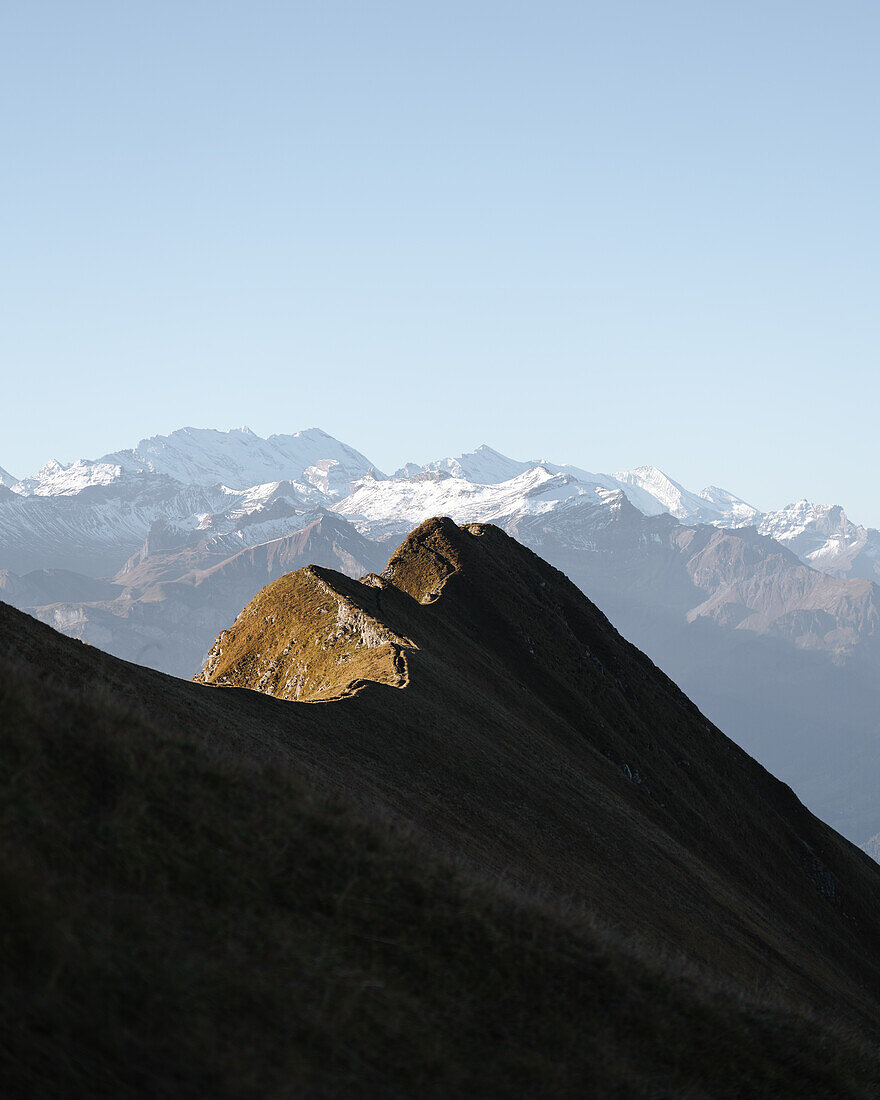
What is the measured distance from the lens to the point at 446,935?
49.2 ft

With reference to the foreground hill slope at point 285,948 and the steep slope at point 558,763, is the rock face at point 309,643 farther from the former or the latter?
the foreground hill slope at point 285,948

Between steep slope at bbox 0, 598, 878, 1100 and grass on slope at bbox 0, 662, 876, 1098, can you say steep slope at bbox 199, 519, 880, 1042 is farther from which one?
grass on slope at bbox 0, 662, 876, 1098

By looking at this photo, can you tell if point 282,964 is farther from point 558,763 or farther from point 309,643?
point 309,643

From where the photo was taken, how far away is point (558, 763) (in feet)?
176

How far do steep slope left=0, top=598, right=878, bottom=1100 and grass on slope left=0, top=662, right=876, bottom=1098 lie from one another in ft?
0.11

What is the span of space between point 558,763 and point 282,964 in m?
42.6

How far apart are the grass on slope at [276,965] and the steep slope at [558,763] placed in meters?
Result: 9.65

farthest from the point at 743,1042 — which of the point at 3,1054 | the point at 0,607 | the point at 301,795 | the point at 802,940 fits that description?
the point at 802,940

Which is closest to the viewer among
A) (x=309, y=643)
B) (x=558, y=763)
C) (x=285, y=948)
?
(x=285, y=948)

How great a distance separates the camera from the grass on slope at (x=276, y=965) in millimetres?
10766

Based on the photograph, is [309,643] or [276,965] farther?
[309,643]

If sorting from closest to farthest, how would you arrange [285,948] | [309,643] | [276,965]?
[276,965]
[285,948]
[309,643]

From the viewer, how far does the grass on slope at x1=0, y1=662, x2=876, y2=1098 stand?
10.8 metres

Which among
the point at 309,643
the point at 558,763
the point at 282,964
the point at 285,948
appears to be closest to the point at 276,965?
the point at 282,964
